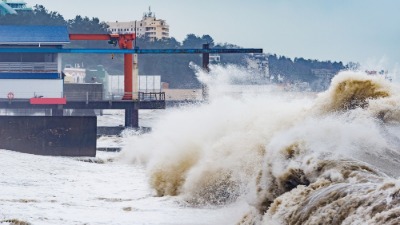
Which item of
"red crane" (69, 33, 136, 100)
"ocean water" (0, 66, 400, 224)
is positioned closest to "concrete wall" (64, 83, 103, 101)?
"red crane" (69, 33, 136, 100)

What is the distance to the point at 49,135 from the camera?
3459 centimetres

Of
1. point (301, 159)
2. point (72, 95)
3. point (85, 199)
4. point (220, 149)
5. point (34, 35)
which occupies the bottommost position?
point (85, 199)

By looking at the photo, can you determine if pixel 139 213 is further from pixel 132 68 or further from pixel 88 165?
pixel 132 68

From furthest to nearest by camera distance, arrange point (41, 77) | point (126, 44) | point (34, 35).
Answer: point (126, 44) → point (34, 35) → point (41, 77)

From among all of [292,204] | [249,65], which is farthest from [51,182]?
[249,65]

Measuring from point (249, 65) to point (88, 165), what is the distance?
82.6 meters

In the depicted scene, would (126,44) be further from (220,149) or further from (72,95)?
(220,149)

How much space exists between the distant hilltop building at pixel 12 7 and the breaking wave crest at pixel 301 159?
3202 inches

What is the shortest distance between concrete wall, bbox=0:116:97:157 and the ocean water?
5851mm

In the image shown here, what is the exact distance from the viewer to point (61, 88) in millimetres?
46281

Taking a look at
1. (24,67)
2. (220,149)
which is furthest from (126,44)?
(220,149)

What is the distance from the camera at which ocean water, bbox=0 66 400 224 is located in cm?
1177

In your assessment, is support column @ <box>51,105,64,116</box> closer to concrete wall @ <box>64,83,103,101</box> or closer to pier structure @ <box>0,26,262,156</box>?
pier structure @ <box>0,26,262,156</box>

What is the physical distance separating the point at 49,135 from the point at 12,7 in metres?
80.5
